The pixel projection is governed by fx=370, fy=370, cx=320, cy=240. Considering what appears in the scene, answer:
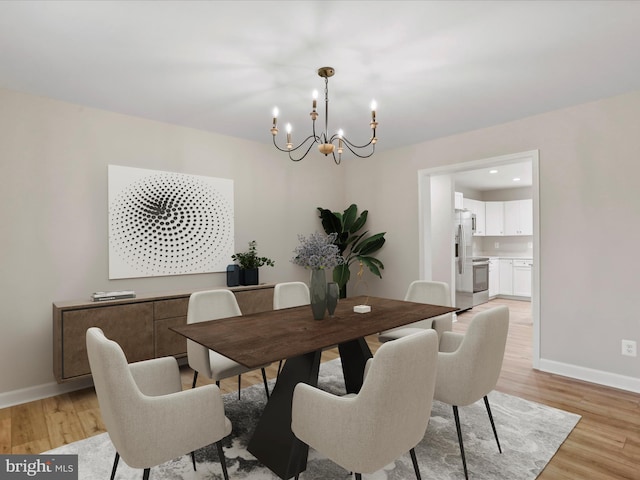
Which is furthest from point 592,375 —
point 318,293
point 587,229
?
point 318,293

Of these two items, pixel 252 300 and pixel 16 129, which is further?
pixel 252 300

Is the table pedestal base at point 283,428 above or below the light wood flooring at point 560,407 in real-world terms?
above

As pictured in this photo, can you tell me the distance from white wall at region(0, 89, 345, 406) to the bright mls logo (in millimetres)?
1070

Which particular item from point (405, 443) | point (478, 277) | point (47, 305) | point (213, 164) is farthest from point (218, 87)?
point (478, 277)

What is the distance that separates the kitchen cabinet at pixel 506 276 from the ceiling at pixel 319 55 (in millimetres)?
4864

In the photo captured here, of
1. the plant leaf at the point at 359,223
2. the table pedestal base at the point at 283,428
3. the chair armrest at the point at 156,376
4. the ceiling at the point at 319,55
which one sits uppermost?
the ceiling at the point at 319,55

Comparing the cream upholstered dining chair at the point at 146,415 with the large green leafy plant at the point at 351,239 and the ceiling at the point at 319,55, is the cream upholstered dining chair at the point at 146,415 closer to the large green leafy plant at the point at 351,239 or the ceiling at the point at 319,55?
the ceiling at the point at 319,55

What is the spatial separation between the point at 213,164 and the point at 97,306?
74.6 inches

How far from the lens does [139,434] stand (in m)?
1.45

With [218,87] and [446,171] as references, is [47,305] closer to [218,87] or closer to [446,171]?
[218,87]

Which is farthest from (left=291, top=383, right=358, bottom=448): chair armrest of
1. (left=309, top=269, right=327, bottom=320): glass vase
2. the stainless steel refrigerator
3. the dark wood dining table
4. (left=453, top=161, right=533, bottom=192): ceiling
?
the stainless steel refrigerator

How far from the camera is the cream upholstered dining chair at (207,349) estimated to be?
8.04 ft

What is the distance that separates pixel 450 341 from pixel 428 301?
0.89 meters

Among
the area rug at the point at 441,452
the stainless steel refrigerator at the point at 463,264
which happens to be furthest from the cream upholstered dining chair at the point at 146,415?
the stainless steel refrigerator at the point at 463,264
